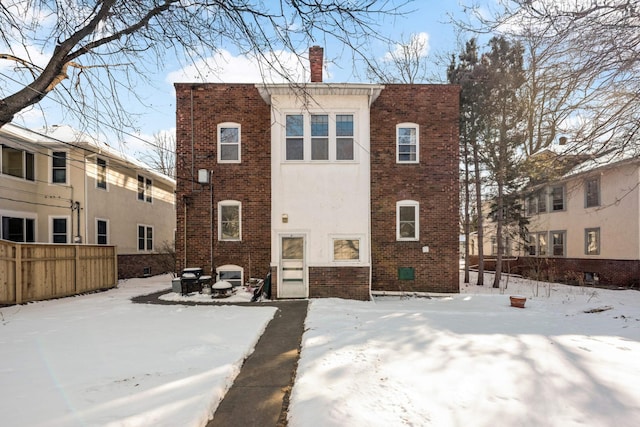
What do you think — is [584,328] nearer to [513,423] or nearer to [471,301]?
[471,301]

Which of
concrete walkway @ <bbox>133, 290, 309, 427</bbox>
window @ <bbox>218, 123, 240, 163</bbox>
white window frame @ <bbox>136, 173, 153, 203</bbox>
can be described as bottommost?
concrete walkway @ <bbox>133, 290, 309, 427</bbox>

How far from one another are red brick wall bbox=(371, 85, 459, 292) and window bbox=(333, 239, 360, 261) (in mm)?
1836

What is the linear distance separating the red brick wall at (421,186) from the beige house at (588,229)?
4.28 m

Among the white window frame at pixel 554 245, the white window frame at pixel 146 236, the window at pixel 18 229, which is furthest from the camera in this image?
the white window frame at pixel 554 245

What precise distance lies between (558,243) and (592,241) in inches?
81.3

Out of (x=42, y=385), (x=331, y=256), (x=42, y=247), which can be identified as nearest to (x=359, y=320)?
(x=331, y=256)

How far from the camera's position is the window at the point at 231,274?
11945 mm

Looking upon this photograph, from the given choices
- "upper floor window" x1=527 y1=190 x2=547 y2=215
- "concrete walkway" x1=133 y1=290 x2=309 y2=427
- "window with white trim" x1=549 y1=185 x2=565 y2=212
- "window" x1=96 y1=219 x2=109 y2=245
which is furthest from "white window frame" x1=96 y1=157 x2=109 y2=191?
"window with white trim" x1=549 y1=185 x2=565 y2=212

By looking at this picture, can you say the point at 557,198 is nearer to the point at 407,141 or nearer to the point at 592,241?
the point at 592,241

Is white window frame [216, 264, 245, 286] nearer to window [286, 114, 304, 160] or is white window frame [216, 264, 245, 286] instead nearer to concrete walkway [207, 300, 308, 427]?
window [286, 114, 304, 160]

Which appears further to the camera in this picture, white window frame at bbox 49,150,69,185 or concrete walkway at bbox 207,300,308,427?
white window frame at bbox 49,150,69,185

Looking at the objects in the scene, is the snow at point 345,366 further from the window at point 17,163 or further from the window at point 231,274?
the window at point 17,163

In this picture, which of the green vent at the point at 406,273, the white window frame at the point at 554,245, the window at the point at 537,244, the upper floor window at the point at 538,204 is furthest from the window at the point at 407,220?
the window at the point at 537,244

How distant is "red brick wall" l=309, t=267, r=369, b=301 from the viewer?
1045cm
